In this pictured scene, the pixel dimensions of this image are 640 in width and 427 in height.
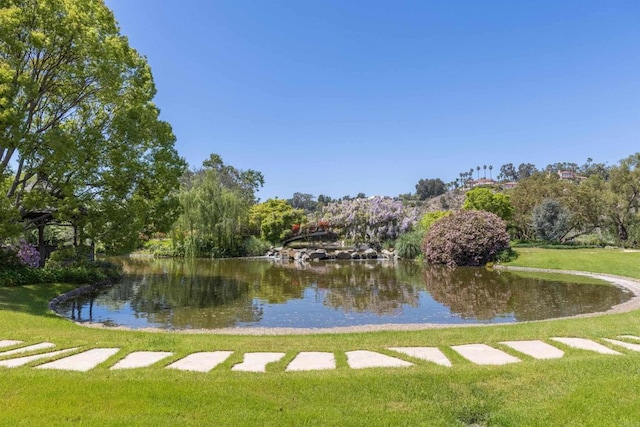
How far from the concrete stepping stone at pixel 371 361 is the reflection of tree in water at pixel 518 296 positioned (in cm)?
664

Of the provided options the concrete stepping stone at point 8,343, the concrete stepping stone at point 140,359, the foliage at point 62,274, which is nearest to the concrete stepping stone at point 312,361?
the concrete stepping stone at point 140,359

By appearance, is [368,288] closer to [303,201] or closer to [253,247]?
[253,247]

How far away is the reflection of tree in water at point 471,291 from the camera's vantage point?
12.6 meters

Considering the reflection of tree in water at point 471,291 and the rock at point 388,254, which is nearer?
the reflection of tree in water at point 471,291

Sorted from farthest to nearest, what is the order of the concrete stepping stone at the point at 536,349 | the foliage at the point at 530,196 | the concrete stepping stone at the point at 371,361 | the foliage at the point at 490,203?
the foliage at the point at 530,196
the foliage at the point at 490,203
the concrete stepping stone at the point at 536,349
the concrete stepping stone at the point at 371,361

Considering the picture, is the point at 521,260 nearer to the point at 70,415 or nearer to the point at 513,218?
the point at 513,218

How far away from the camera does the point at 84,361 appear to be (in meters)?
5.54

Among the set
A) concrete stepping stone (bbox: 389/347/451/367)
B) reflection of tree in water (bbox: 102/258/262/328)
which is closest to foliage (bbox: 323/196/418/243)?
reflection of tree in water (bbox: 102/258/262/328)

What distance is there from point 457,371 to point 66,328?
25.4 ft

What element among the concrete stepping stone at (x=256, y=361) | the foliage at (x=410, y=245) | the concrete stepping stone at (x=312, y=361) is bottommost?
the concrete stepping stone at (x=312, y=361)

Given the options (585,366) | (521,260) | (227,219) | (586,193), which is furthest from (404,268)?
(585,366)

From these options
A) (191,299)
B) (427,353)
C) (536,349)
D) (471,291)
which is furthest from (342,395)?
(471,291)

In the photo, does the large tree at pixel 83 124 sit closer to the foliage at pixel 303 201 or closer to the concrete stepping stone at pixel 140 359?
the concrete stepping stone at pixel 140 359

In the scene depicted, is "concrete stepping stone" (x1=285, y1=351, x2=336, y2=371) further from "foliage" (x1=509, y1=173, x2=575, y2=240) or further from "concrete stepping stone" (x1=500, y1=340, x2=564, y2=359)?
"foliage" (x1=509, y1=173, x2=575, y2=240)
